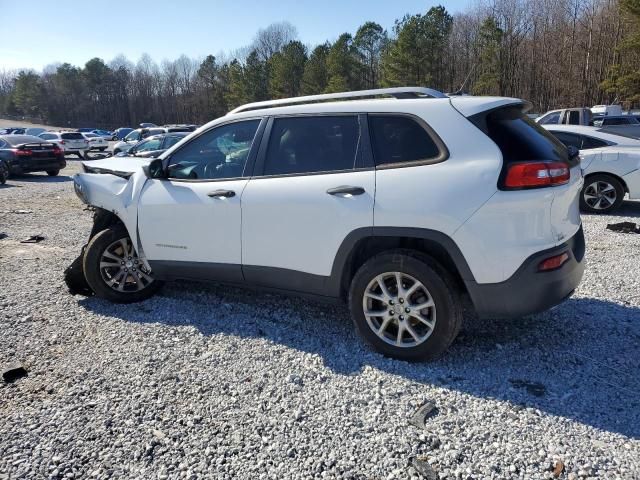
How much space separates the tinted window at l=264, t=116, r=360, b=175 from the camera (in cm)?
348

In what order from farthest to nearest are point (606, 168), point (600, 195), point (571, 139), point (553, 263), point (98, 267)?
point (571, 139) → point (600, 195) → point (606, 168) → point (98, 267) → point (553, 263)

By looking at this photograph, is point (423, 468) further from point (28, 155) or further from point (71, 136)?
point (71, 136)

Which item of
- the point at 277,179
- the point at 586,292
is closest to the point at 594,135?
the point at 586,292

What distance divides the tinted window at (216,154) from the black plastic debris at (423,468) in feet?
8.21

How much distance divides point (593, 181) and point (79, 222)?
31.7 ft

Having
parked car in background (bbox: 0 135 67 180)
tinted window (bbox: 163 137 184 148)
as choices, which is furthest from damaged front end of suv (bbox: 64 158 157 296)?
parked car in background (bbox: 0 135 67 180)

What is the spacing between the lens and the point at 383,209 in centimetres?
321

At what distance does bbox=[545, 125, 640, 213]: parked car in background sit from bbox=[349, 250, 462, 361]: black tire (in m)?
6.53

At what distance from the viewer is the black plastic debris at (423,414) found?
A: 274cm

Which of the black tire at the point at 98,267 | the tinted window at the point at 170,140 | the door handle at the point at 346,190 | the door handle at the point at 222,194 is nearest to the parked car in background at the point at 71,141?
the tinted window at the point at 170,140

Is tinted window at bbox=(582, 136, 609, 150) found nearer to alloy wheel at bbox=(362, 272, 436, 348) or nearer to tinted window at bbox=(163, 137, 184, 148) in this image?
alloy wheel at bbox=(362, 272, 436, 348)

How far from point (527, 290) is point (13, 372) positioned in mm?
3635

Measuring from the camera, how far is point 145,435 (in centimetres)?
269

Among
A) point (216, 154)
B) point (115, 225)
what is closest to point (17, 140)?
point (115, 225)
